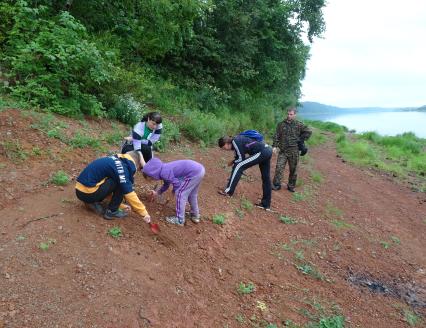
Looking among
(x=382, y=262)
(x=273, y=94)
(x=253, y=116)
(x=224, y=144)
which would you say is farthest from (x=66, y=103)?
(x=273, y=94)

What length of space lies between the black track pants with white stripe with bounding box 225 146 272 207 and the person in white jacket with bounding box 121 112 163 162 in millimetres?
1800

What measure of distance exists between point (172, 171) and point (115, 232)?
1.02 metres

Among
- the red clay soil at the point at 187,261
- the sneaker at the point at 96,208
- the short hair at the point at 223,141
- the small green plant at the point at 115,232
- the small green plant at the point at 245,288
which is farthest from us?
the short hair at the point at 223,141

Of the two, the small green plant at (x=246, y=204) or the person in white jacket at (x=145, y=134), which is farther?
the small green plant at (x=246, y=204)

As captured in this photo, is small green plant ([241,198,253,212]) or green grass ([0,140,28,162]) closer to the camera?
green grass ([0,140,28,162])

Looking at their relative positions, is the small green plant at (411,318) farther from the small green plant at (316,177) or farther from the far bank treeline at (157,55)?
the far bank treeline at (157,55)

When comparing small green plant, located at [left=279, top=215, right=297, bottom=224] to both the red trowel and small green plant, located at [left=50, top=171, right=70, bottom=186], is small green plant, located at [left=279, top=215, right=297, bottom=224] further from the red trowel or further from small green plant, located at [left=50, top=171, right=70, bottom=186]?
small green plant, located at [left=50, top=171, right=70, bottom=186]

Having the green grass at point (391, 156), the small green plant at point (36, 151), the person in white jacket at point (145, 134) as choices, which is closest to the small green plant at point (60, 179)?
the small green plant at point (36, 151)

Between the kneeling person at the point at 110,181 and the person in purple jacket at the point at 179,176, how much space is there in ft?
0.99

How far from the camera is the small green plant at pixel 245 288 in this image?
14.8ft

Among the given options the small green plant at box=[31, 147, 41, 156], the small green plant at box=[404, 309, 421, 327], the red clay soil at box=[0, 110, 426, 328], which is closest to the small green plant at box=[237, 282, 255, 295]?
the red clay soil at box=[0, 110, 426, 328]

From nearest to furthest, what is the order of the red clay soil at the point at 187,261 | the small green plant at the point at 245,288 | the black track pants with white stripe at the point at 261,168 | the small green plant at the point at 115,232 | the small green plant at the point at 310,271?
the red clay soil at the point at 187,261, the small green plant at the point at 115,232, the small green plant at the point at 245,288, the small green plant at the point at 310,271, the black track pants with white stripe at the point at 261,168

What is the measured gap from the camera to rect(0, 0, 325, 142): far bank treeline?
7139mm

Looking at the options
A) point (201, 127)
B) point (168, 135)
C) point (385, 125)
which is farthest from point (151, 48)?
point (385, 125)
